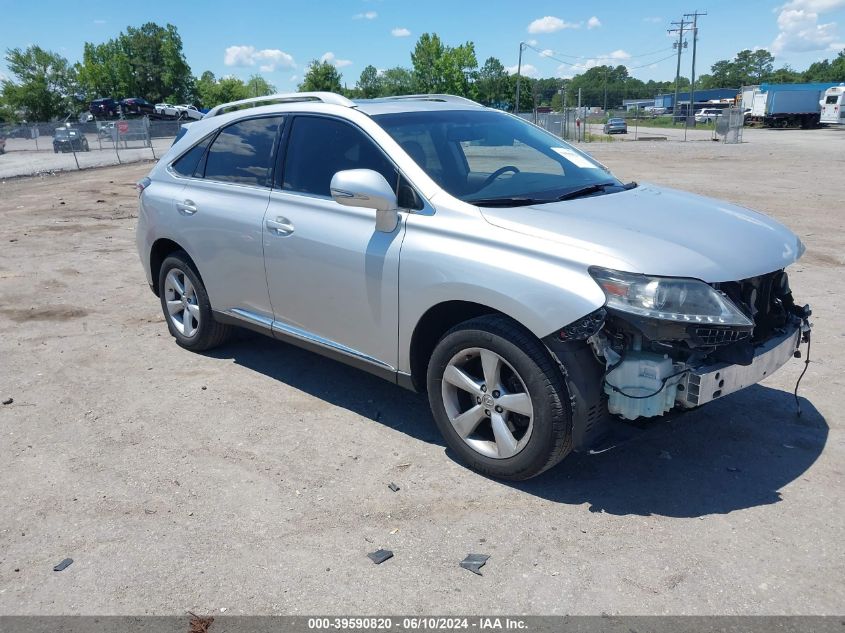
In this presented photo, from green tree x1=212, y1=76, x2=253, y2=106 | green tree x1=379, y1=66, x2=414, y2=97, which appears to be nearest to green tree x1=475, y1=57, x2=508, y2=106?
green tree x1=379, y1=66, x2=414, y2=97

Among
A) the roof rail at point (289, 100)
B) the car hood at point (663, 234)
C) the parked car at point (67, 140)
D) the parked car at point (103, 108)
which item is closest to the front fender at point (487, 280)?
the car hood at point (663, 234)

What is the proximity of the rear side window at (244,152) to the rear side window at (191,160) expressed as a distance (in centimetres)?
12

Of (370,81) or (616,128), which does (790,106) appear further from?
(370,81)

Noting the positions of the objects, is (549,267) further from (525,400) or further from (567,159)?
(567,159)

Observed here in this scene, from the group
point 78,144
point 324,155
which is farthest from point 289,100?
point 78,144

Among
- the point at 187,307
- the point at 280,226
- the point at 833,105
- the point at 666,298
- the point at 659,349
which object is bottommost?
the point at 187,307

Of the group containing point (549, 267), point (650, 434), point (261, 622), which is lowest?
point (261, 622)

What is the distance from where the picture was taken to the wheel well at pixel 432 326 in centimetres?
373

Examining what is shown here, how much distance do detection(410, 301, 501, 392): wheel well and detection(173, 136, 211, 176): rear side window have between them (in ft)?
8.23

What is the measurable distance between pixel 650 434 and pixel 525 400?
25.6 inches

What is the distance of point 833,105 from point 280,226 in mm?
60705

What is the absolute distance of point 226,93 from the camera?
4240 inches

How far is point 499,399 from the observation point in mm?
3574

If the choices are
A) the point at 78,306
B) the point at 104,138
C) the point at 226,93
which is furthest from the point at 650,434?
the point at 226,93
